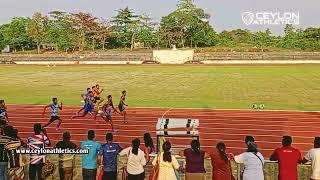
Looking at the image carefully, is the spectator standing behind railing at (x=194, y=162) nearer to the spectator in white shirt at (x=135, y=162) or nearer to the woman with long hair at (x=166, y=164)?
the woman with long hair at (x=166, y=164)

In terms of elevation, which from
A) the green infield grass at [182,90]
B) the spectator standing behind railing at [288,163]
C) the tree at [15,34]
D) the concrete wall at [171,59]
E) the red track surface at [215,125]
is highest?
the tree at [15,34]

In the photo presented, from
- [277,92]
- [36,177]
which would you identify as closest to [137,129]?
[36,177]

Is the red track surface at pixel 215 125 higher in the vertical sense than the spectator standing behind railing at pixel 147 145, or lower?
lower

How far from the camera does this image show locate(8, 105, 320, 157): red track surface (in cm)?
1409

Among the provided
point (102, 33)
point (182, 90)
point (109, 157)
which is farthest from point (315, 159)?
point (102, 33)

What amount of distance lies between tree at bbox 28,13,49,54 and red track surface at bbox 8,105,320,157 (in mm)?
59549

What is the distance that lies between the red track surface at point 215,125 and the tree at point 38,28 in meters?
59.5

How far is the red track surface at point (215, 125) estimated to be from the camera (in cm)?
1409

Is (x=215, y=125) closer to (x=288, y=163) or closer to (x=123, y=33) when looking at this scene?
(x=288, y=163)

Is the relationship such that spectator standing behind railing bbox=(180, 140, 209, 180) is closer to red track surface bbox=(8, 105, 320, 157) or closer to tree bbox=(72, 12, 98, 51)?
red track surface bbox=(8, 105, 320, 157)

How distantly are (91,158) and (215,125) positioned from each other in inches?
376

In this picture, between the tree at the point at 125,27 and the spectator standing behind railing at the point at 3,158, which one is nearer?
the spectator standing behind railing at the point at 3,158

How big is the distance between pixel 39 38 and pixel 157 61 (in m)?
31.4

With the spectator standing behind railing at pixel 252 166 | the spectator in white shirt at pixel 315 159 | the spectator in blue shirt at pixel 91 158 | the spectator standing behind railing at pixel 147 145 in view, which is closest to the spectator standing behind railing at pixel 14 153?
the spectator in blue shirt at pixel 91 158
